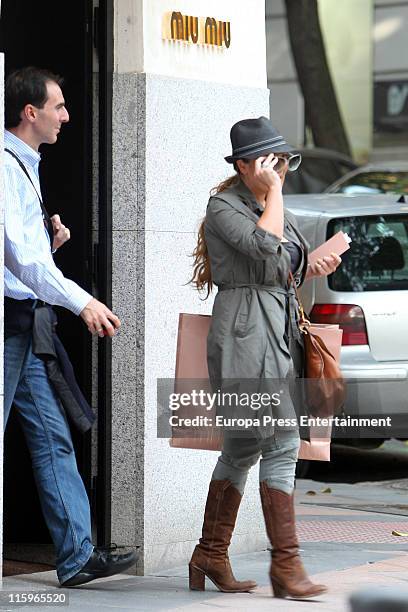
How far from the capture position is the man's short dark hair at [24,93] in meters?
6.02

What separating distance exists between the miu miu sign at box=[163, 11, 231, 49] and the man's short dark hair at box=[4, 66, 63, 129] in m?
0.82

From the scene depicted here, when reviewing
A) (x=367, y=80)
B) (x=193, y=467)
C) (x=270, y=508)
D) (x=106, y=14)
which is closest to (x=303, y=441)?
(x=270, y=508)

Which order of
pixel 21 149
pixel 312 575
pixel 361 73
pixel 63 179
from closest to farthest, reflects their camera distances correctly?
pixel 21 149 → pixel 312 575 → pixel 63 179 → pixel 361 73

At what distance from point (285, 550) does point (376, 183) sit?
39.0 feet

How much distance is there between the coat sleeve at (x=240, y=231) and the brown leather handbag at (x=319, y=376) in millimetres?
284

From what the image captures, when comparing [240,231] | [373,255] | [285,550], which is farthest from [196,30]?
[373,255]

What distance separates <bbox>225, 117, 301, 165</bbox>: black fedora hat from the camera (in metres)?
5.92

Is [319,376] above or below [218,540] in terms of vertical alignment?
above

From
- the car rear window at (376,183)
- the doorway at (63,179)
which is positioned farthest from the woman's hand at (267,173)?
the car rear window at (376,183)

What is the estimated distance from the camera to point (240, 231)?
18.9ft

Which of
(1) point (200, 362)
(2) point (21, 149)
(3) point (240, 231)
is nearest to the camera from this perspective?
(3) point (240, 231)

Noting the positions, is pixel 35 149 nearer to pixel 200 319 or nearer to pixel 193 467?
pixel 200 319

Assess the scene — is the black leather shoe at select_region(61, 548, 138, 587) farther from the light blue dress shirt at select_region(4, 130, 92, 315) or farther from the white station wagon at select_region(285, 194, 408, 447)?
the white station wagon at select_region(285, 194, 408, 447)

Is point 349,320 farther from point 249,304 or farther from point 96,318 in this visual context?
point 96,318
